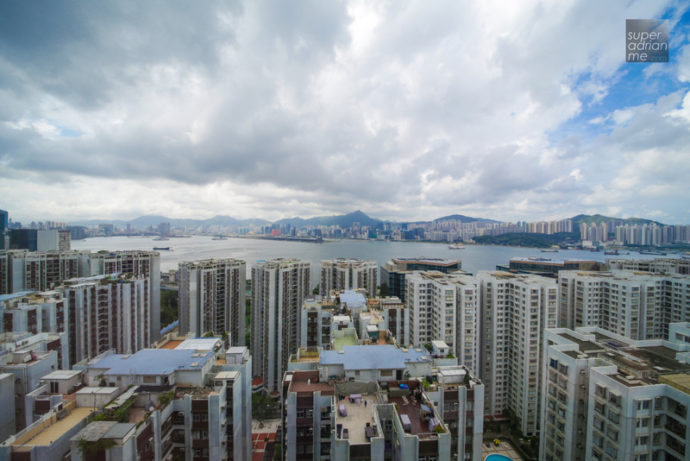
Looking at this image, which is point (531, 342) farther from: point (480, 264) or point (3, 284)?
point (480, 264)

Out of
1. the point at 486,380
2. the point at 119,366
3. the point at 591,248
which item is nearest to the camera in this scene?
the point at 119,366

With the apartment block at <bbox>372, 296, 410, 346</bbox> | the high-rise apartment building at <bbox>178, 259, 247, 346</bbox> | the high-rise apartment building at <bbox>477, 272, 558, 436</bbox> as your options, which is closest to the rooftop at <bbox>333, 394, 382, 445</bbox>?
the apartment block at <bbox>372, 296, 410, 346</bbox>

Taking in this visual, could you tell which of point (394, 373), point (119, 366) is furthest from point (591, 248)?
point (119, 366)

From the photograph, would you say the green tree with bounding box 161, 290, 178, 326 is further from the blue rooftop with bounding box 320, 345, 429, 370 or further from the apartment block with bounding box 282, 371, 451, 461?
the blue rooftop with bounding box 320, 345, 429, 370

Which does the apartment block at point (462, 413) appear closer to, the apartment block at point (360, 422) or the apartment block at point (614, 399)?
the apartment block at point (360, 422)

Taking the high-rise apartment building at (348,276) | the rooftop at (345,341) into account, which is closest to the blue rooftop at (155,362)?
the rooftop at (345,341)

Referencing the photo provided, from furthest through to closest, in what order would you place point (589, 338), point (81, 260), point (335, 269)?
point (335, 269) < point (81, 260) < point (589, 338)
